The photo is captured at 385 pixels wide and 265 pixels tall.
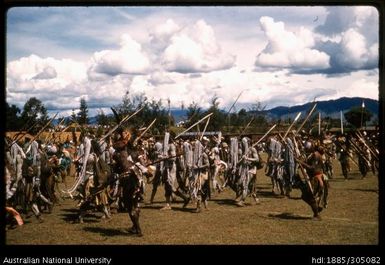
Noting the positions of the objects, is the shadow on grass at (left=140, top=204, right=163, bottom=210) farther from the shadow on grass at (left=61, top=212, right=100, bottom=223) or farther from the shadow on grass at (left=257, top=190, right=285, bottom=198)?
the shadow on grass at (left=257, top=190, right=285, bottom=198)

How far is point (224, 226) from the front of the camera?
10.0m

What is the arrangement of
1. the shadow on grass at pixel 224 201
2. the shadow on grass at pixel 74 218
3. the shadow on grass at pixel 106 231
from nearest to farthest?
1. the shadow on grass at pixel 106 231
2. the shadow on grass at pixel 74 218
3. the shadow on grass at pixel 224 201

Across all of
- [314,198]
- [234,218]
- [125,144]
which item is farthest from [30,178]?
[314,198]

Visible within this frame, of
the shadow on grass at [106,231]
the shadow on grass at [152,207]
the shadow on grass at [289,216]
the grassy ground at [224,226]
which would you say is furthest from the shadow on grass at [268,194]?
the shadow on grass at [106,231]

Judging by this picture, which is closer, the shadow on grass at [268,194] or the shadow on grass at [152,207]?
the shadow on grass at [152,207]

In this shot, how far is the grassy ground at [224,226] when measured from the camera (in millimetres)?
8789

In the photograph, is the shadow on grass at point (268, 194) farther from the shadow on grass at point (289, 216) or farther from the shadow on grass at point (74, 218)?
the shadow on grass at point (74, 218)

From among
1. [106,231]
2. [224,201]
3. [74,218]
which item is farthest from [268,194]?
[106,231]

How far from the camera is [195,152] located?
41.7 ft

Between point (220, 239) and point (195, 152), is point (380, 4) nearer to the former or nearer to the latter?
point (220, 239)

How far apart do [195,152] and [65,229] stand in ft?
14.4

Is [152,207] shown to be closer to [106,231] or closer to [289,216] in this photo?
[106,231]

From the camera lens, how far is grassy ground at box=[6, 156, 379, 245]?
8.79 m

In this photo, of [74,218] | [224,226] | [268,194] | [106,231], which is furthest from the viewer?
[268,194]
